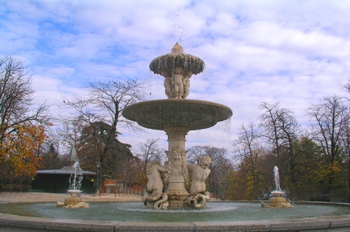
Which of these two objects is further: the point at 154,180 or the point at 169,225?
the point at 154,180

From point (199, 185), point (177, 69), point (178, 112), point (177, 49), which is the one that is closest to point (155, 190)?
point (199, 185)

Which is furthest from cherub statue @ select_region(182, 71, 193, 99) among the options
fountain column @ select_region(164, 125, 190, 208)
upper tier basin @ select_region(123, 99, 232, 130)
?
fountain column @ select_region(164, 125, 190, 208)

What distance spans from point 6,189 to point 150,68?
2626 centimetres

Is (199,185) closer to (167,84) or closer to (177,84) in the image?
(177,84)

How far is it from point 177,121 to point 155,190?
2.44 m

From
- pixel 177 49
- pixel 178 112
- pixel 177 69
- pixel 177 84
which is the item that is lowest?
pixel 178 112

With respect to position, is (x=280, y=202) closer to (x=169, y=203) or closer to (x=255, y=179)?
(x=169, y=203)

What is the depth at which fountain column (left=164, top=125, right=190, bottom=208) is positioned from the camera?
32.0 ft

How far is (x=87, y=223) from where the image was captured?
14.1 ft

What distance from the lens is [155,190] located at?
9.74 meters

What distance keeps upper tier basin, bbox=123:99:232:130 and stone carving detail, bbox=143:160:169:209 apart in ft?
5.34

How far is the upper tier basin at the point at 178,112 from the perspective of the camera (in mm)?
8945

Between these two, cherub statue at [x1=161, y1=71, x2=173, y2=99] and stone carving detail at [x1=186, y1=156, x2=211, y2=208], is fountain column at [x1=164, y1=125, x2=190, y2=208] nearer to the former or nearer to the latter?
stone carving detail at [x1=186, y1=156, x2=211, y2=208]

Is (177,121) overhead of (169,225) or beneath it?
overhead
